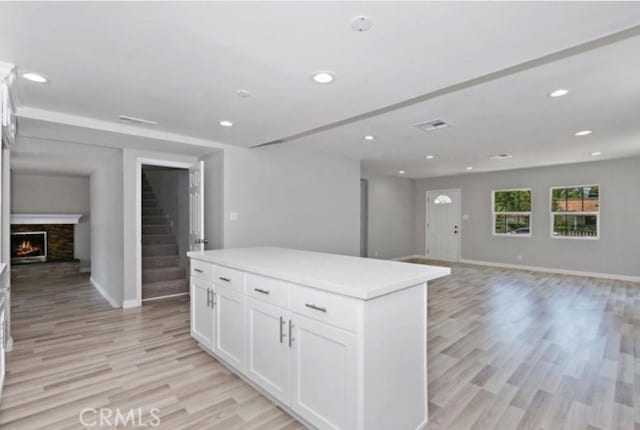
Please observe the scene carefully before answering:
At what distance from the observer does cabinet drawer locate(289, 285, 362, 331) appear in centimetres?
164

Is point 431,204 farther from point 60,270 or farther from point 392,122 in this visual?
point 60,270

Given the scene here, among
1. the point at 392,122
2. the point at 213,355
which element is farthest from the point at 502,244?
the point at 213,355

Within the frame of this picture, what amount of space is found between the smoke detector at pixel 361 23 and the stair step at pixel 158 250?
5.48m

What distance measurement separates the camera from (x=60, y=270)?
676cm

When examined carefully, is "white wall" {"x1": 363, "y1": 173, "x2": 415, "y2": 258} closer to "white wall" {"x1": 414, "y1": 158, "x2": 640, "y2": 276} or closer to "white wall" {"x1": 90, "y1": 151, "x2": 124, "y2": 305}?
"white wall" {"x1": 414, "y1": 158, "x2": 640, "y2": 276}

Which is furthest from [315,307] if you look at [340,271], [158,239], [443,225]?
[443,225]

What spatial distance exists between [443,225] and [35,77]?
869 cm

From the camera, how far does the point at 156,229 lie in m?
6.45

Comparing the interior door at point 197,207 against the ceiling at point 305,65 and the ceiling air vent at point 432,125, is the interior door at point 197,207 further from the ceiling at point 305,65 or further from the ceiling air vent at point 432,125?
the ceiling air vent at point 432,125

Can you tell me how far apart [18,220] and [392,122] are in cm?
778

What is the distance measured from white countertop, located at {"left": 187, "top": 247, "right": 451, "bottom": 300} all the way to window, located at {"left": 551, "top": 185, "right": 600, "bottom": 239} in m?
6.57

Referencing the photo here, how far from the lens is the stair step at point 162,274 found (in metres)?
5.29

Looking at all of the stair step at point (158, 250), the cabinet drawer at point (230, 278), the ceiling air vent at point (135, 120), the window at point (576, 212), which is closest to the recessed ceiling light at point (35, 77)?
the ceiling air vent at point (135, 120)

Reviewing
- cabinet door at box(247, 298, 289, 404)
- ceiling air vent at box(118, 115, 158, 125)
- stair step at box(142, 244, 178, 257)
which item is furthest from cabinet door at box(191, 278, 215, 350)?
stair step at box(142, 244, 178, 257)
